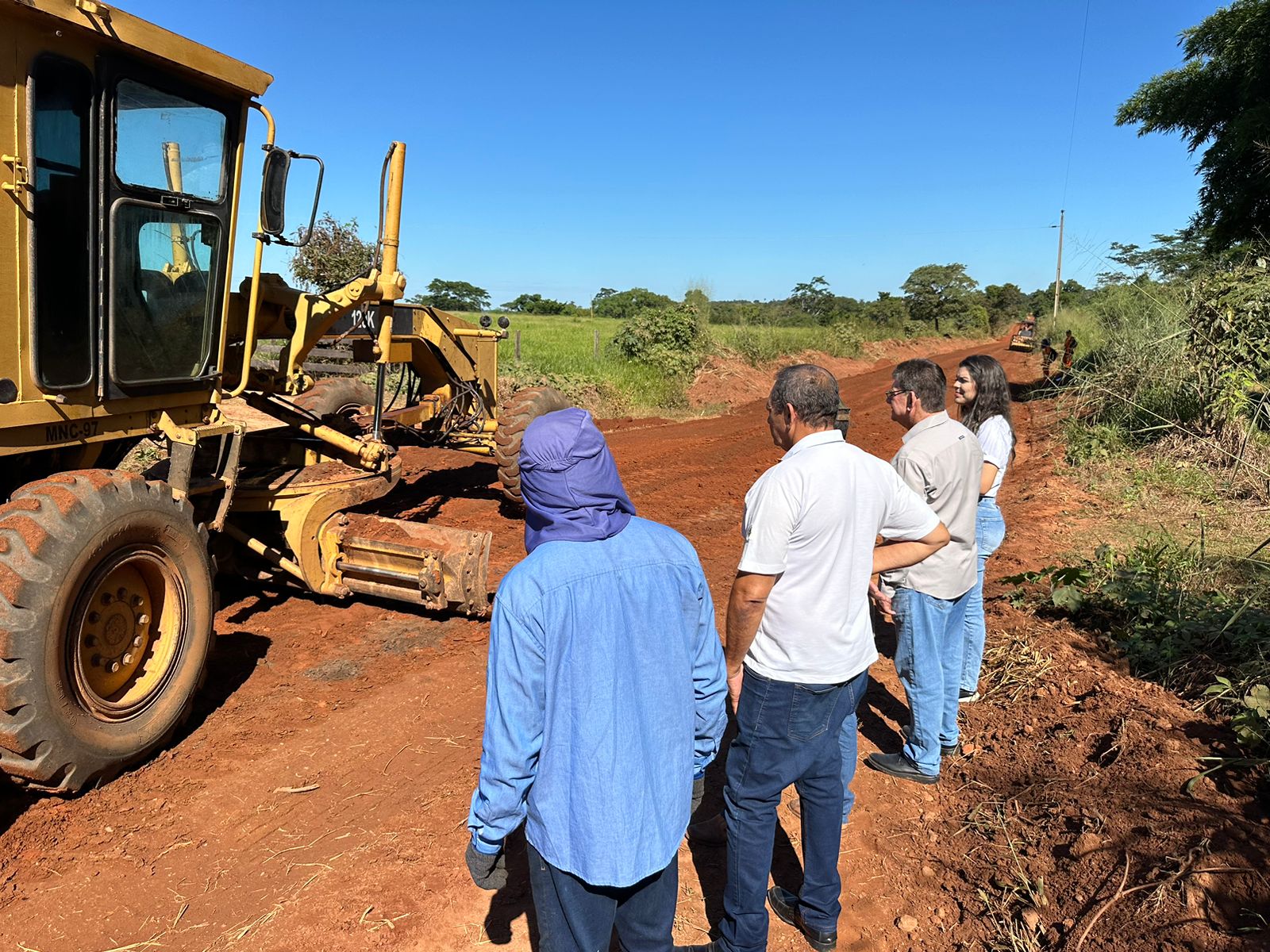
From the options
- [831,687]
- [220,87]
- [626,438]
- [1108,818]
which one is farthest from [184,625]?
[626,438]

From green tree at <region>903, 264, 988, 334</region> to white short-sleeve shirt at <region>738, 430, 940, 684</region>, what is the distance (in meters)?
45.6

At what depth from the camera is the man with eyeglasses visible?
134 inches

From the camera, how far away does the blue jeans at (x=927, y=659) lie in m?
3.45

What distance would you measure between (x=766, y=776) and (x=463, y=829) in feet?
4.68

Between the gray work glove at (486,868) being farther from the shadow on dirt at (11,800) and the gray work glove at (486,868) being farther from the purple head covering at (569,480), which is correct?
the shadow on dirt at (11,800)

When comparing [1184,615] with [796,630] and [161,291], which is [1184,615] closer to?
[796,630]

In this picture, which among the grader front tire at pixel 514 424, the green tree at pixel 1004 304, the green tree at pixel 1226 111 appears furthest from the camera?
the green tree at pixel 1004 304

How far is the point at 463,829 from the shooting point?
3225mm

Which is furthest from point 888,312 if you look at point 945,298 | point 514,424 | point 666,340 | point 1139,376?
point 514,424

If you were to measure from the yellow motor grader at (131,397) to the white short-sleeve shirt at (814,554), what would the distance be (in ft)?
9.24

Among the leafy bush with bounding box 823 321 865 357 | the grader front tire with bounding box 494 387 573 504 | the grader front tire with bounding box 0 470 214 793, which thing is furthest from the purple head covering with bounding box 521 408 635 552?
the leafy bush with bounding box 823 321 865 357

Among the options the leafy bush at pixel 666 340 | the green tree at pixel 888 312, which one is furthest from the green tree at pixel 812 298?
the leafy bush at pixel 666 340

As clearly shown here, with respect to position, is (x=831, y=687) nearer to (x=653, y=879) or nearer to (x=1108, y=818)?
(x=653, y=879)

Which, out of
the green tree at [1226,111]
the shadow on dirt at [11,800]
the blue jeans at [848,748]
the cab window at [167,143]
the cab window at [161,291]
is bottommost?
the shadow on dirt at [11,800]
